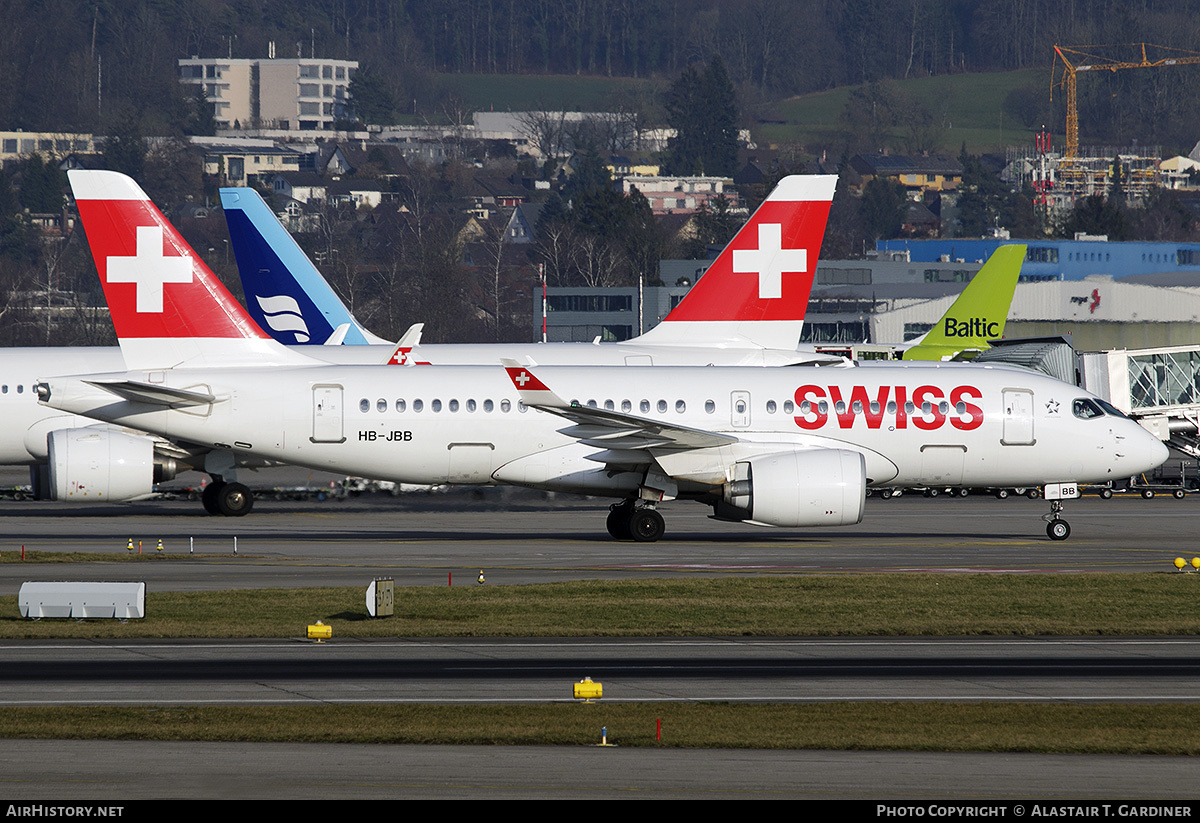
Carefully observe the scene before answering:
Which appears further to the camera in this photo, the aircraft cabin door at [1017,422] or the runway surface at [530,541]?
the aircraft cabin door at [1017,422]

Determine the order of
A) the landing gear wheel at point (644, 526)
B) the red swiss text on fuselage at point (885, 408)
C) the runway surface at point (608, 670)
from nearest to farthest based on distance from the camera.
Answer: the runway surface at point (608, 670) → the landing gear wheel at point (644, 526) → the red swiss text on fuselage at point (885, 408)

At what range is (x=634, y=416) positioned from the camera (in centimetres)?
3544

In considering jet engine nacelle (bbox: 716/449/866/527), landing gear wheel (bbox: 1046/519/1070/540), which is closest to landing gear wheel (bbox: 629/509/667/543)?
jet engine nacelle (bbox: 716/449/866/527)

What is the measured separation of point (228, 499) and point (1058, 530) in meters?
19.8

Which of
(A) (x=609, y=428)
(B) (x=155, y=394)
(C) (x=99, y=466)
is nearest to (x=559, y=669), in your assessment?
(A) (x=609, y=428)

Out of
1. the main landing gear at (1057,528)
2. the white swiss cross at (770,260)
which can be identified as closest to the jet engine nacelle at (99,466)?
the white swiss cross at (770,260)

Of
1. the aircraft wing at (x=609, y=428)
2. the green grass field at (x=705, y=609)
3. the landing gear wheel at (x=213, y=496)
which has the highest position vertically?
the aircraft wing at (x=609, y=428)

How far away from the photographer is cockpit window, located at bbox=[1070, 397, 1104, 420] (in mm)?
36719

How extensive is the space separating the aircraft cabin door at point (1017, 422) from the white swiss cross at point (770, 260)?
891 cm

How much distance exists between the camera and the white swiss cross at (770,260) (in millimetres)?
43656

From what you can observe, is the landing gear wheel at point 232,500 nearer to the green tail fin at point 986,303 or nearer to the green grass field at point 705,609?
the green grass field at point 705,609

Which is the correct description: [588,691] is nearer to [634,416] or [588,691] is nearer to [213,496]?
[634,416]

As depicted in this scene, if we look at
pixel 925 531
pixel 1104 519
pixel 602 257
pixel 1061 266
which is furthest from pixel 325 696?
pixel 1061 266
